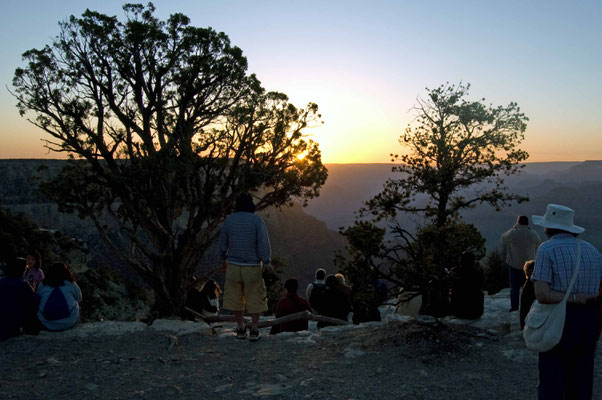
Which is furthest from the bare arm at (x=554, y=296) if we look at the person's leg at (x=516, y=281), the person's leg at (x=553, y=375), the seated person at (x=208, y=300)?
the seated person at (x=208, y=300)

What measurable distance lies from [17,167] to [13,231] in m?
57.4

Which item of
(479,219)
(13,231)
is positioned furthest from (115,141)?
(479,219)

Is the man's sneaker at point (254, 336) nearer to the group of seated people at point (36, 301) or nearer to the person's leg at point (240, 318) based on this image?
the person's leg at point (240, 318)

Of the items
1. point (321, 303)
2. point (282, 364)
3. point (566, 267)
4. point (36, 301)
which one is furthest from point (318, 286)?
point (566, 267)

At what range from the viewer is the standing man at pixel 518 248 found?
913cm

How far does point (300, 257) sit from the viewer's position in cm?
11294

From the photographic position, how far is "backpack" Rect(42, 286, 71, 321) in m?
7.64

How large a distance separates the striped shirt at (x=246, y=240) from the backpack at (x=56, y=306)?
10.2 feet

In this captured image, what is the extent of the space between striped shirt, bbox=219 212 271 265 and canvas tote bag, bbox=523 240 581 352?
4.14 m

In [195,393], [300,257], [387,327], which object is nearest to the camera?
[195,393]

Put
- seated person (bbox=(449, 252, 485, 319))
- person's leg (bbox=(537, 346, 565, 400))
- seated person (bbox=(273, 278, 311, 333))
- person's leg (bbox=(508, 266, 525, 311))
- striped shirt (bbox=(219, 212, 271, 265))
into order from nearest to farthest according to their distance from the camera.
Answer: person's leg (bbox=(537, 346, 565, 400)) < striped shirt (bbox=(219, 212, 271, 265)) < seated person (bbox=(449, 252, 485, 319)) < seated person (bbox=(273, 278, 311, 333)) < person's leg (bbox=(508, 266, 525, 311))

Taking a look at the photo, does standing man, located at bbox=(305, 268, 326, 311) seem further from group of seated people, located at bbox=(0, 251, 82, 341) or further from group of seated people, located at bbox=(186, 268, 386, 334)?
group of seated people, located at bbox=(0, 251, 82, 341)

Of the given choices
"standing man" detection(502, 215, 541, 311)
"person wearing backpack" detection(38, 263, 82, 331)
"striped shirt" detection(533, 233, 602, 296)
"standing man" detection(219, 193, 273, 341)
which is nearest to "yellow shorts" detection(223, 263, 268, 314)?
"standing man" detection(219, 193, 273, 341)

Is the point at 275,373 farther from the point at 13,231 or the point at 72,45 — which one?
the point at 13,231
